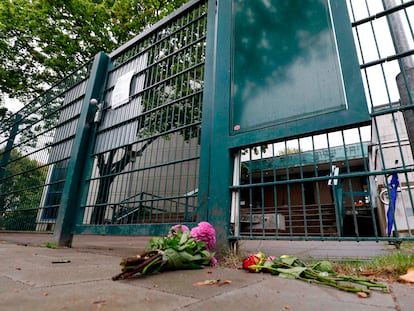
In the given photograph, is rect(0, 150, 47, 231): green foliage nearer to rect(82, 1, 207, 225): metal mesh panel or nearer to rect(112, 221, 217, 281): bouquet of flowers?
rect(82, 1, 207, 225): metal mesh panel

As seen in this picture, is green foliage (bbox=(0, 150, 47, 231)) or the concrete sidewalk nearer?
the concrete sidewalk

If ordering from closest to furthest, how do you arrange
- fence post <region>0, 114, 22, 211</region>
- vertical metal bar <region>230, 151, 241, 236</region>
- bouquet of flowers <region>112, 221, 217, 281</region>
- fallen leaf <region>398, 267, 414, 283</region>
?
fallen leaf <region>398, 267, 414, 283</region> → bouquet of flowers <region>112, 221, 217, 281</region> → vertical metal bar <region>230, 151, 241, 236</region> → fence post <region>0, 114, 22, 211</region>

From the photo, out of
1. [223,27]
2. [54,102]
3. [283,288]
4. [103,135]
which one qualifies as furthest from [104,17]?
[283,288]

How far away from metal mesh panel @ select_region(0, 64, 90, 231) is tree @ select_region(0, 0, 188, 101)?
17.8 feet

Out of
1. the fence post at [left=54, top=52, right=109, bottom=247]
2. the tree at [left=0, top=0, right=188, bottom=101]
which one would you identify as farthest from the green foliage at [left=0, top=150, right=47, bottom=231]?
the tree at [left=0, top=0, right=188, bottom=101]

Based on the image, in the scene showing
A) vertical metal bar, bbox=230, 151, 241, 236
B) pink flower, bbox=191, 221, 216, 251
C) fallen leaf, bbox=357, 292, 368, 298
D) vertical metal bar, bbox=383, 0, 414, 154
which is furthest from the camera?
vertical metal bar, bbox=230, 151, 241, 236

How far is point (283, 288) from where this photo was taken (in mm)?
1035

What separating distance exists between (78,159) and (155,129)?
4.67 feet

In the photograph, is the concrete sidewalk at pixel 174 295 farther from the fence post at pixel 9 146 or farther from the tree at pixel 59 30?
the tree at pixel 59 30

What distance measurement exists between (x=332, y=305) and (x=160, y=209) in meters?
2.19

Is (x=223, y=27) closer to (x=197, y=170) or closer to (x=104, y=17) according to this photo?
(x=197, y=170)

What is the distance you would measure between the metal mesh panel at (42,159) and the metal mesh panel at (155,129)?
2.48 feet

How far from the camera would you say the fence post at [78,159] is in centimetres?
316

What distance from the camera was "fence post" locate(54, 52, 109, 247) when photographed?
3.16 meters
